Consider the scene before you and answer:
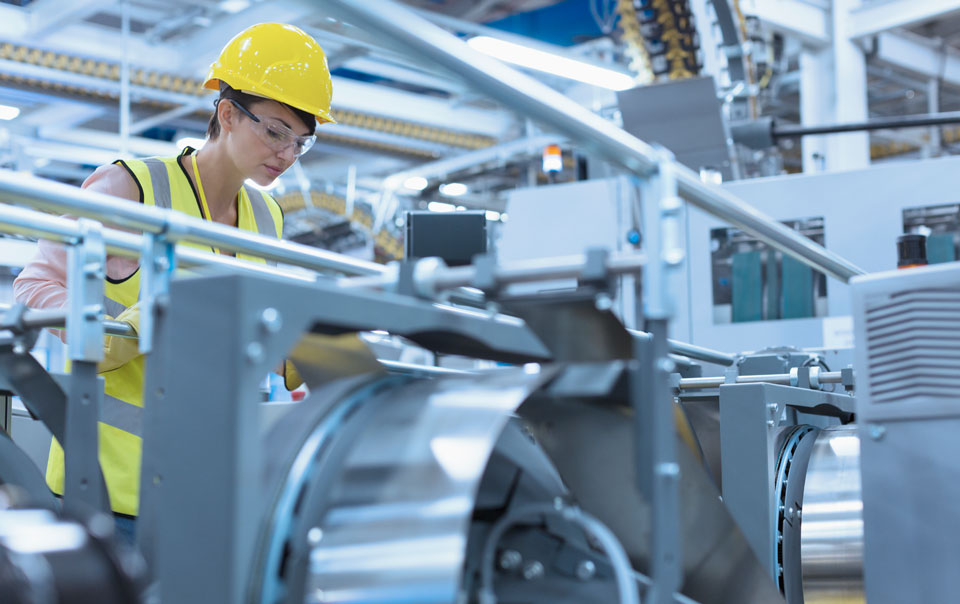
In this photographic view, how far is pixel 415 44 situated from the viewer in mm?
701

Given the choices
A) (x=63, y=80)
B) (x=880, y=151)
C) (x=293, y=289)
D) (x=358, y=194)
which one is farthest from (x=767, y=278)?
(x=880, y=151)

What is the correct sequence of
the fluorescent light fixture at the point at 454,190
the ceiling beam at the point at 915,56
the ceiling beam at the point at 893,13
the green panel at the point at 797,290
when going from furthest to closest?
1. the fluorescent light fixture at the point at 454,190
2. the ceiling beam at the point at 915,56
3. the ceiling beam at the point at 893,13
4. the green panel at the point at 797,290

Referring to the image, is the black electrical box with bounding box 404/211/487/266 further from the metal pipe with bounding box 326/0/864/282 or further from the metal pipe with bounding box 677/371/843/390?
the metal pipe with bounding box 677/371/843/390

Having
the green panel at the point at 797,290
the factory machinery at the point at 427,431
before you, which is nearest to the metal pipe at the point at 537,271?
the factory machinery at the point at 427,431

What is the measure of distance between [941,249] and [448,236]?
2171 millimetres

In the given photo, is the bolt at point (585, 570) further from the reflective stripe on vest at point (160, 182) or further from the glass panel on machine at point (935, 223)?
the glass panel on machine at point (935, 223)

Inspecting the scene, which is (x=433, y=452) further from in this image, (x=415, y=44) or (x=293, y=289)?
(x=415, y=44)

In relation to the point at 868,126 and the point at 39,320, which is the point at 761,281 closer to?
the point at 868,126

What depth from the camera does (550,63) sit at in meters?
4.79

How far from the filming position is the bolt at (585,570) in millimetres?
832

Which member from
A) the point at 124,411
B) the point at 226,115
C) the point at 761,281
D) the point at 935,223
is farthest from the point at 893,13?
the point at 124,411

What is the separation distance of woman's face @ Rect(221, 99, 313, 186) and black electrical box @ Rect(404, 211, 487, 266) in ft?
1.42

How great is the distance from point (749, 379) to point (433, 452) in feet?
4.00

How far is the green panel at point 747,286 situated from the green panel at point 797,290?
0.28 ft
